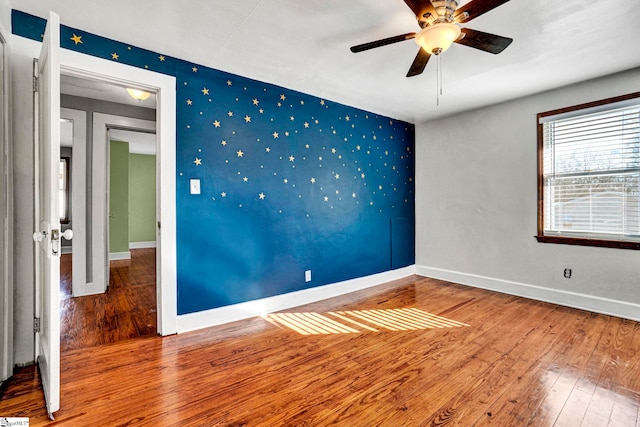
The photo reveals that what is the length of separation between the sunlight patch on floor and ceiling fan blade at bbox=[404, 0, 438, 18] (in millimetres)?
2350

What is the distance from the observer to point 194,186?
2662 millimetres

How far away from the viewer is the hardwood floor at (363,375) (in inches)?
62.6

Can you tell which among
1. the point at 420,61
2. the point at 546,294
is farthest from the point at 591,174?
the point at 420,61

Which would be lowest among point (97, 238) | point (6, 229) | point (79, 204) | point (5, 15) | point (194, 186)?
point (97, 238)

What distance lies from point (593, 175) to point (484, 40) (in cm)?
226

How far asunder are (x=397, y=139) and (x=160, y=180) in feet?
10.7

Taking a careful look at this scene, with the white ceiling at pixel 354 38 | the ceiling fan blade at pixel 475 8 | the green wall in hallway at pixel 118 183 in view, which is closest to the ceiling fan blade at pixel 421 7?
the ceiling fan blade at pixel 475 8

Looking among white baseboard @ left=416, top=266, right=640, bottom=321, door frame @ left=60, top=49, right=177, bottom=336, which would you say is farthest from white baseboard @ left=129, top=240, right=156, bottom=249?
white baseboard @ left=416, top=266, right=640, bottom=321

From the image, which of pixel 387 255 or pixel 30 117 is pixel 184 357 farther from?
pixel 387 255

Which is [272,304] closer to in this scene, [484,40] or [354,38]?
[354,38]

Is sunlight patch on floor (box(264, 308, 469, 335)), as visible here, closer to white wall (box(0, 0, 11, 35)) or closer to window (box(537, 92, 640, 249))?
window (box(537, 92, 640, 249))

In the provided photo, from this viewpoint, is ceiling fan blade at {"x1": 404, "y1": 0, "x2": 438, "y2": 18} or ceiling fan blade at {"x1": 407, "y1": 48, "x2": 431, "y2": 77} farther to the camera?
ceiling fan blade at {"x1": 407, "y1": 48, "x2": 431, "y2": 77}

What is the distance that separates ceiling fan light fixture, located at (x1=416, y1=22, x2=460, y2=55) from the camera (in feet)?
5.57

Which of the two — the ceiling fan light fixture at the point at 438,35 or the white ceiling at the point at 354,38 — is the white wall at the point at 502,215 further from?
the ceiling fan light fixture at the point at 438,35
